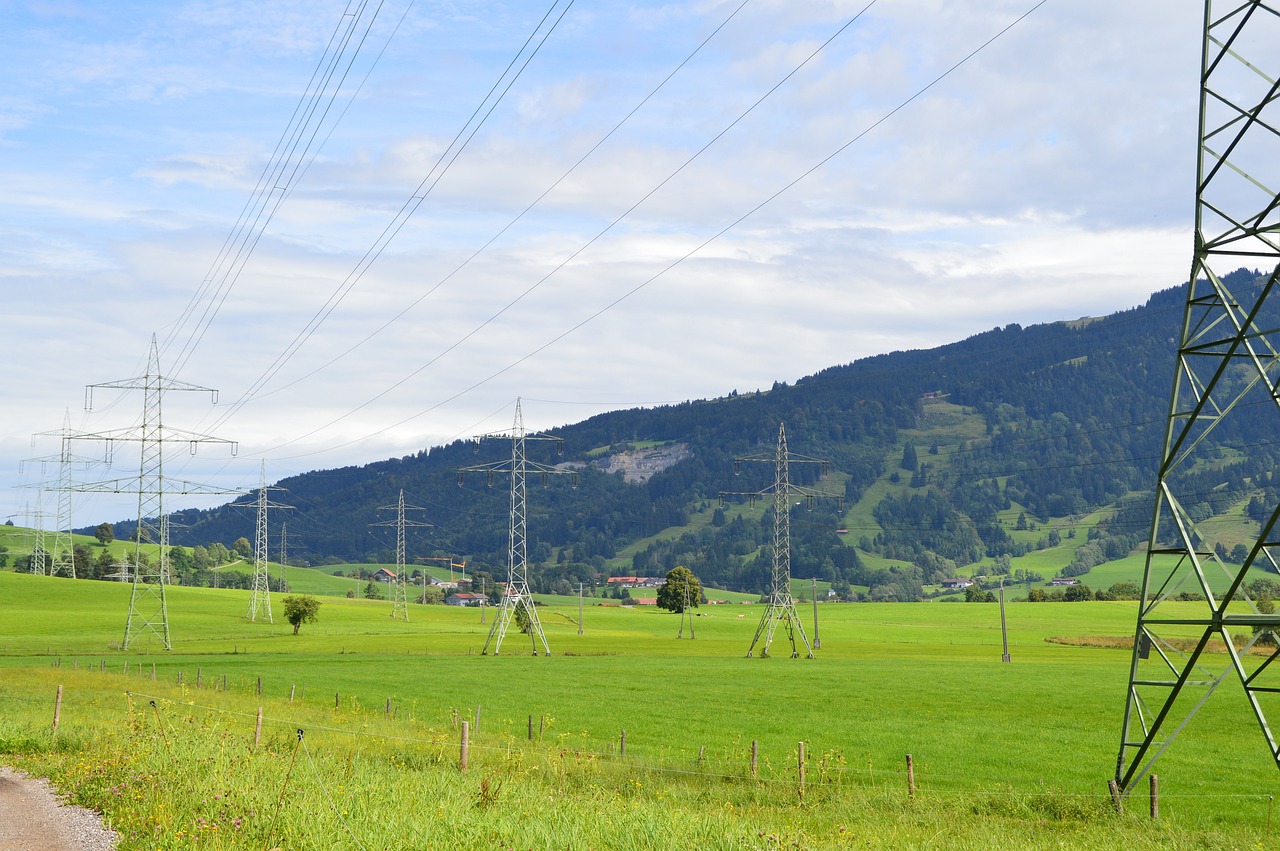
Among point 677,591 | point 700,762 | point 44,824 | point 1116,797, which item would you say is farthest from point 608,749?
point 677,591

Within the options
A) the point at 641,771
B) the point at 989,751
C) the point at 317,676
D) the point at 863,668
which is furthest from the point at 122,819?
the point at 863,668

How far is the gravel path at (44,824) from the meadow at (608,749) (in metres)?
0.42

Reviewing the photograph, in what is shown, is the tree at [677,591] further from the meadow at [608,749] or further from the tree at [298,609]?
the meadow at [608,749]

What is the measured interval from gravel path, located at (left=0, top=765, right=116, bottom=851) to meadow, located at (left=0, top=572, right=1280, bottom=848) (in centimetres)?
42

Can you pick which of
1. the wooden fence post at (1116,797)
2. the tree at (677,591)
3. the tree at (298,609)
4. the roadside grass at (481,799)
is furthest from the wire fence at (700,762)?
the tree at (677,591)

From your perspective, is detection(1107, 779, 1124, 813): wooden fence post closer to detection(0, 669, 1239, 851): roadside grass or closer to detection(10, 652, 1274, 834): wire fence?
detection(0, 669, 1239, 851): roadside grass

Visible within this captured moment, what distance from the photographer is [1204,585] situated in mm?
20688

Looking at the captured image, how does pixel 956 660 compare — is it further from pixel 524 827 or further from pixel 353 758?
pixel 524 827

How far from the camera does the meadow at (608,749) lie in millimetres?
17281

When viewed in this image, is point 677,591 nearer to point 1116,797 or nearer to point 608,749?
point 608,749

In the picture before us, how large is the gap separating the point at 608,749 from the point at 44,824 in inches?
837

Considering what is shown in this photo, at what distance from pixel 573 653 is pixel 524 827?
83.6 metres

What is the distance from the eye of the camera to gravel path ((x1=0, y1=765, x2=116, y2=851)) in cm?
1644

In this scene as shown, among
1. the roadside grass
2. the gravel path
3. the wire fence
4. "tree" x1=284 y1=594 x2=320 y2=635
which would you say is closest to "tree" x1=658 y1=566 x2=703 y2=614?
"tree" x1=284 y1=594 x2=320 y2=635
